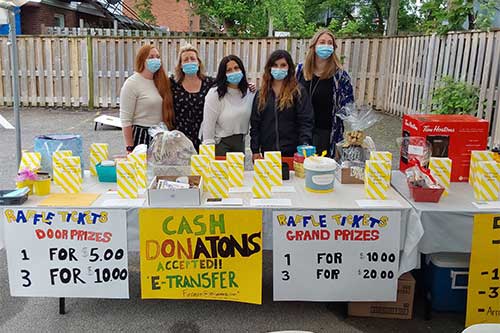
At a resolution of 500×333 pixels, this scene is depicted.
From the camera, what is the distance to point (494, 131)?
5.95 metres

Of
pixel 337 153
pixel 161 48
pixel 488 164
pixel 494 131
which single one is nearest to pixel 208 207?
pixel 337 153

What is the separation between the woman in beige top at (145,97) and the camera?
12.6 ft

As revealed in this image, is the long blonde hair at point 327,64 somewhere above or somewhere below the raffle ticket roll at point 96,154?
above

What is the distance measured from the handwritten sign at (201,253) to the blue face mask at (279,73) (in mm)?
1247

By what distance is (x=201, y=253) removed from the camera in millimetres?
2680

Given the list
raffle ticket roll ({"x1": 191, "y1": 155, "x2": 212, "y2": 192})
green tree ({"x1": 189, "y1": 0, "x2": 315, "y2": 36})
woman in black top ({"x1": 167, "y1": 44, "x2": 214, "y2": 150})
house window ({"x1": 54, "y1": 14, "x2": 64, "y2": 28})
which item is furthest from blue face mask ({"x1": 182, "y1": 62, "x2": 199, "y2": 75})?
house window ({"x1": 54, "y1": 14, "x2": 64, "y2": 28})

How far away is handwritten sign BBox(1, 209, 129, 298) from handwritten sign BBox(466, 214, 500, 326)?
194 centimetres

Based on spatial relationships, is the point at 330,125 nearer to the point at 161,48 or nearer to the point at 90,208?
the point at 90,208

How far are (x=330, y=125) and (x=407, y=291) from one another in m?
1.58

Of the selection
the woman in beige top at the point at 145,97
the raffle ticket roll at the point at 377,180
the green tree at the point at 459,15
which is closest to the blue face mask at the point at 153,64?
the woman in beige top at the point at 145,97

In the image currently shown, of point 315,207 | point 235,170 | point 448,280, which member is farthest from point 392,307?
point 235,170

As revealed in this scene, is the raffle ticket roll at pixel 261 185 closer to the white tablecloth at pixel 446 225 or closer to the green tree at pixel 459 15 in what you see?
the white tablecloth at pixel 446 225

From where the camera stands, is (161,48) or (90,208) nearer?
(90,208)

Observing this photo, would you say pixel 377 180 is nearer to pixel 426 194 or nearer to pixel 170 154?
pixel 426 194
